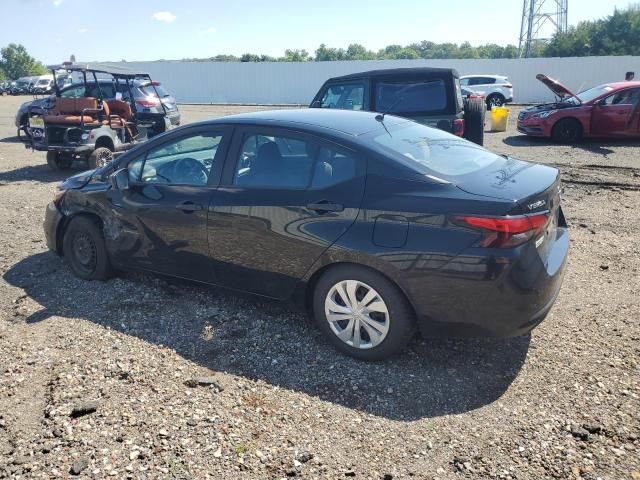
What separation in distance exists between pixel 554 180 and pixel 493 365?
4.40ft

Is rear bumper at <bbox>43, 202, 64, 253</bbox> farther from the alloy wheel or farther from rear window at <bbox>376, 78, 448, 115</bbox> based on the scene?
rear window at <bbox>376, 78, 448, 115</bbox>

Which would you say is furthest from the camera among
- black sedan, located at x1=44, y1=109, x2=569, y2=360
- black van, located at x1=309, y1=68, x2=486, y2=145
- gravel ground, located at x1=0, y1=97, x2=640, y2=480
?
black van, located at x1=309, y1=68, x2=486, y2=145

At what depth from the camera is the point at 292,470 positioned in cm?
278

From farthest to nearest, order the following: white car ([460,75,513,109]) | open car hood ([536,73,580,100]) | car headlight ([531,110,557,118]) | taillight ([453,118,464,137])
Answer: white car ([460,75,513,109])
open car hood ([536,73,580,100])
car headlight ([531,110,557,118])
taillight ([453,118,464,137])

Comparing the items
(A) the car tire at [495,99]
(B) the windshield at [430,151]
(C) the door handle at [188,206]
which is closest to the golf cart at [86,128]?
(C) the door handle at [188,206]

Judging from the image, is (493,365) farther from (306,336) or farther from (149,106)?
(149,106)

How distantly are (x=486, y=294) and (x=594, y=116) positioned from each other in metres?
12.1

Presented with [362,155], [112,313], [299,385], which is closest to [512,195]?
[362,155]

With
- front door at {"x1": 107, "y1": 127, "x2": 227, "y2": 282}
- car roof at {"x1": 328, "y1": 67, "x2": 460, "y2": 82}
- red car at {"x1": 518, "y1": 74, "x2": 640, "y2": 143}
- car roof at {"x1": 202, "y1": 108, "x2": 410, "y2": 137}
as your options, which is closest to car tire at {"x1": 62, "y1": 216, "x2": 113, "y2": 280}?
front door at {"x1": 107, "y1": 127, "x2": 227, "y2": 282}

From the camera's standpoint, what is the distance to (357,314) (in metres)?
3.65

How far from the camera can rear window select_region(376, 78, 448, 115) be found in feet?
28.3

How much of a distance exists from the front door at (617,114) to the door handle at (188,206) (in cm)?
1221

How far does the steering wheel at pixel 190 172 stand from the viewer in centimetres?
432

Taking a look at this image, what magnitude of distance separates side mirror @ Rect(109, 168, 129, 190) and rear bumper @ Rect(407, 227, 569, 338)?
2.65 m
